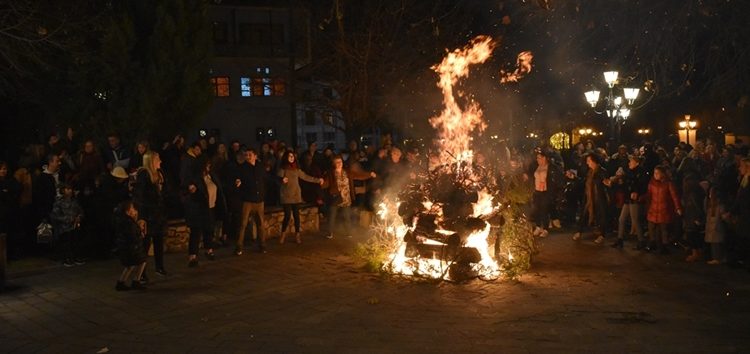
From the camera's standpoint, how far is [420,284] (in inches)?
374

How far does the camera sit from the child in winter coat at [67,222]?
11.1 m

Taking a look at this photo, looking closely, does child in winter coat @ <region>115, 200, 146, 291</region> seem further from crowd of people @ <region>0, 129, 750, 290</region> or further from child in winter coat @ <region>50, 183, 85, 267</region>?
child in winter coat @ <region>50, 183, 85, 267</region>

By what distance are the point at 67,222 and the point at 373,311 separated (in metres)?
5.87

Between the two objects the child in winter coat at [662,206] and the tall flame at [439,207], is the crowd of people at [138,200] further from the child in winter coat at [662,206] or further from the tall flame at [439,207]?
the child in winter coat at [662,206]

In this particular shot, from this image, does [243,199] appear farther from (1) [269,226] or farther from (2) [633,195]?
(2) [633,195]

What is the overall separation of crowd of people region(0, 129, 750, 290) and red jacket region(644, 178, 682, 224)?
0.02 meters

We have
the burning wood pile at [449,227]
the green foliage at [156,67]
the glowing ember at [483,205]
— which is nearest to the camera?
the burning wood pile at [449,227]

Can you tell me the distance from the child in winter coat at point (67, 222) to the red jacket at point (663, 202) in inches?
384

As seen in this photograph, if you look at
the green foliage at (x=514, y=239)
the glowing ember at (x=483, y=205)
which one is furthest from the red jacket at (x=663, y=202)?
the glowing ember at (x=483, y=205)

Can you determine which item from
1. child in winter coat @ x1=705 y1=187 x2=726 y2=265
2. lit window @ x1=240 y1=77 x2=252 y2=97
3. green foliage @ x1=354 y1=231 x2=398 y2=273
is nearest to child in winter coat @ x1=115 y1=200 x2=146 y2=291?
green foliage @ x1=354 y1=231 x2=398 y2=273

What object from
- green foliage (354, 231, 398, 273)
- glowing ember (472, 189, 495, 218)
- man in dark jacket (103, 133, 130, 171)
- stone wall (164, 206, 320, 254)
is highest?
man in dark jacket (103, 133, 130, 171)

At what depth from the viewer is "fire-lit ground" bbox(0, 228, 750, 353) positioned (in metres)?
6.96

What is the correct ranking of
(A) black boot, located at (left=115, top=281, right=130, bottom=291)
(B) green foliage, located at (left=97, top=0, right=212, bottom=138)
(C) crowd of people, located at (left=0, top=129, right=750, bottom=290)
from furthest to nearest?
(B) green foliage, located at (left=97, top=0, right=212, bottom=138), (C) crowd of people, located at (left=0, top=129, right=750, bottom=290), (A) black boot, located at (left=115, top=281, right=130, bottom=291)

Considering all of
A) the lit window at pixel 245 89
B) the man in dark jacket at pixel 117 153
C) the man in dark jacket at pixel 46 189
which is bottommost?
the man in dark jacket at pixel 46 189
